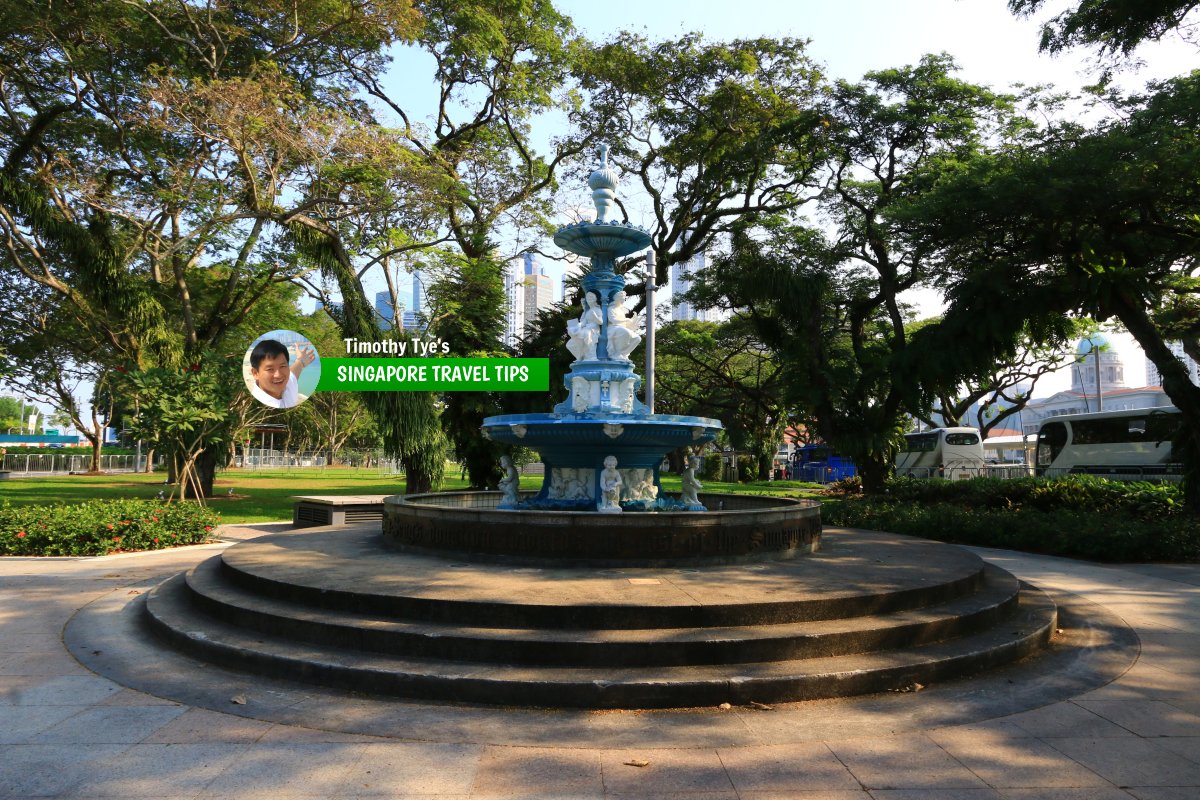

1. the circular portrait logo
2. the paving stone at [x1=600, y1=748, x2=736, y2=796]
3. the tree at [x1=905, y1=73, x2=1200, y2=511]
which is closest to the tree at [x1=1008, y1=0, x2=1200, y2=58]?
the tree at [x1=905, y1=73, x2=1200, y2=511]

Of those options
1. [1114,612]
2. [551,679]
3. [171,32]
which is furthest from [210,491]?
[1114,612]

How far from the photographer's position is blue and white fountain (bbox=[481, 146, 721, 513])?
9.62 meters

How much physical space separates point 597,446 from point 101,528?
27.7 ft

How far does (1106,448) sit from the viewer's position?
28172 millimetres

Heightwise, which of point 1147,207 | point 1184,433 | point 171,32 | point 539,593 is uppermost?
point 171,32

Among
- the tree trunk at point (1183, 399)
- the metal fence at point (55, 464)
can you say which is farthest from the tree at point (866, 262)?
the metal fence at point (55, 464)

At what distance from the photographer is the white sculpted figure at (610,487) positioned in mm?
9656

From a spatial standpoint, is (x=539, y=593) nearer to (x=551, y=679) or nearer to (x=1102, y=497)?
(x=551, y=679)

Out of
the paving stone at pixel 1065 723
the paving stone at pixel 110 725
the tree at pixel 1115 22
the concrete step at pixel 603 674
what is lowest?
the paving stone at pixel 1065 723

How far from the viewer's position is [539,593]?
20.3ft

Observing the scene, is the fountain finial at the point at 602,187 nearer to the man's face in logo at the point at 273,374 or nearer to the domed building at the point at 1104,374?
the man's face in logo at the point at 273,374

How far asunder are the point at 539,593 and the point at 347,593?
1620 mm

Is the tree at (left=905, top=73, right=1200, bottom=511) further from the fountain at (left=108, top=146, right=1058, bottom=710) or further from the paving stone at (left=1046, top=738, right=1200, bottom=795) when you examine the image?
the paving stone at (left=1046, top=738, right=1200, bottom=795)

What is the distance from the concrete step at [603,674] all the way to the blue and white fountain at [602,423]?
431 centimetres
